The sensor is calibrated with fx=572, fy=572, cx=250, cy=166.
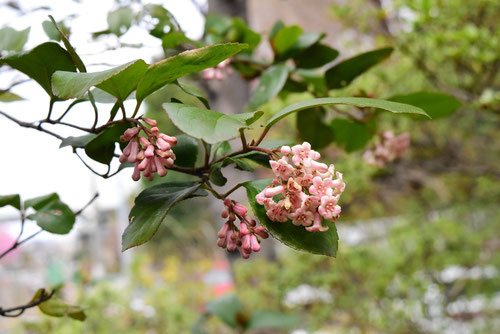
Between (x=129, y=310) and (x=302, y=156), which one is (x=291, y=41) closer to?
(x=302, y=156)

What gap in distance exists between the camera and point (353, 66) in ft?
1.90

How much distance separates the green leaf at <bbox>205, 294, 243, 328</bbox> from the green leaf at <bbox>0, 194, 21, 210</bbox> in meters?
0.72

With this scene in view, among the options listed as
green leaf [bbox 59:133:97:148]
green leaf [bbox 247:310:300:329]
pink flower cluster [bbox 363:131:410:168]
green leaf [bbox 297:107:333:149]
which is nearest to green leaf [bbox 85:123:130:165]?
green leaf [bbox 59:133:97:148]

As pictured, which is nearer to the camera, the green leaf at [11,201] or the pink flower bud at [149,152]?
the pink flower bud at [149,152]

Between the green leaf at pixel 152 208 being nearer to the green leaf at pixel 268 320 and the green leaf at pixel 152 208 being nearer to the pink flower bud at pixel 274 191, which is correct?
the pink flower bud at pixel 274 191

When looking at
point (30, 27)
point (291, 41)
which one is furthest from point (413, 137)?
point (30, 27)

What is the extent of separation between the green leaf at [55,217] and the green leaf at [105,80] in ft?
0.53

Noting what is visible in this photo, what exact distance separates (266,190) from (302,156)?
1.1 inches

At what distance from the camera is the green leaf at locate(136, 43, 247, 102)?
317 millimetres

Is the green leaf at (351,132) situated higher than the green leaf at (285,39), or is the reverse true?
the green leaf at (285,39)

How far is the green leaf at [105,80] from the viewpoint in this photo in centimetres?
30

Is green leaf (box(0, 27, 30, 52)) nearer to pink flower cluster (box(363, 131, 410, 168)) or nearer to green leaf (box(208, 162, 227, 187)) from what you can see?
green leaf (box(208, 162, 227, 187))

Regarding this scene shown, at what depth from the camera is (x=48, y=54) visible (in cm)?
35

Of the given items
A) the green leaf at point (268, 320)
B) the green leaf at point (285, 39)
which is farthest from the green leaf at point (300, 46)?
the green leaf at point (268, 320)
